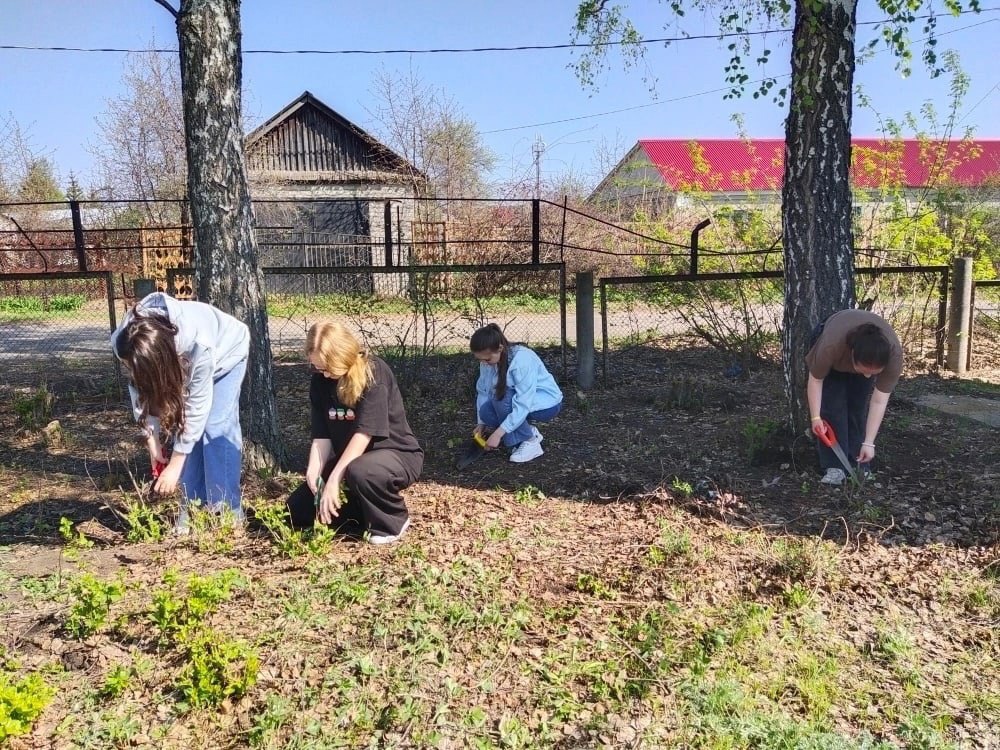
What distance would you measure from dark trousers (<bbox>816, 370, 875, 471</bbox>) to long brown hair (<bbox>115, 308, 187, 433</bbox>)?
3.36 m

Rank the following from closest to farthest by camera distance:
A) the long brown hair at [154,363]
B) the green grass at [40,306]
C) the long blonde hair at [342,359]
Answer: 1. the long brown hair at [154,363]
2. the long blonde hair at [342,359]
3. the green grass at [40,306]

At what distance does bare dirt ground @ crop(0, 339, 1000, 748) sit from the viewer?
98.5 inches

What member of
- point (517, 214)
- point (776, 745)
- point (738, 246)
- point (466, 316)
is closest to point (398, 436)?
point (776, 745)

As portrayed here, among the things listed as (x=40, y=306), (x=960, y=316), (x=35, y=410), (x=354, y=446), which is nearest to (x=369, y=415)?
(x=354, y=446)

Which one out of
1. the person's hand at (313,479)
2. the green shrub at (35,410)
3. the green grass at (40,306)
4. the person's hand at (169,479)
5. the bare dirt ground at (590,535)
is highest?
the green grass at (40,306)

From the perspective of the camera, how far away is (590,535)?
3770mm

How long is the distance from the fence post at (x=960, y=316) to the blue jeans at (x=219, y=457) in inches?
282

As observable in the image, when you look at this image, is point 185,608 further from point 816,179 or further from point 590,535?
point 816,179

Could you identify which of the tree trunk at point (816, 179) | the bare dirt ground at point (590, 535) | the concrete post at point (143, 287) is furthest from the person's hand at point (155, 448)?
the tree trunk at point (816, 179)

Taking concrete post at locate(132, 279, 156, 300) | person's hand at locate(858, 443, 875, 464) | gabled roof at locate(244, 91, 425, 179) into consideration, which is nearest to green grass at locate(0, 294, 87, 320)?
gabled roof at locate(244, 91, 425, 179)

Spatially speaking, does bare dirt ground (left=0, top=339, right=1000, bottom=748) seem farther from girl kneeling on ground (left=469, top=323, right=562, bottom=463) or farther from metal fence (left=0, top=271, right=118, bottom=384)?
metal fence (left=0, top=271, right=118, bottom=384)

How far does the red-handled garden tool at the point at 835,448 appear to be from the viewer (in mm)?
4219

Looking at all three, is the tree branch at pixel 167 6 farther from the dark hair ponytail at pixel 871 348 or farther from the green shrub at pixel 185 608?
the dark hair ponytail at pixel 871 348

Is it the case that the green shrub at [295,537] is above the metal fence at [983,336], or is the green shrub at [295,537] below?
below
